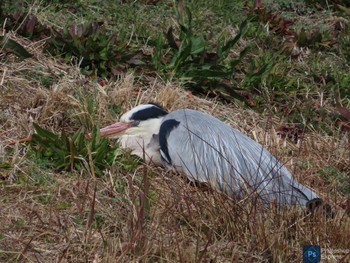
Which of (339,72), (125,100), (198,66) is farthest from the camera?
(339,72)

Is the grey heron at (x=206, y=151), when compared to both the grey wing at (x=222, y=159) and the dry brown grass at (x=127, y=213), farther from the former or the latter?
the dry brown grass at (x=127, y=213)

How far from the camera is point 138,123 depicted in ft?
20.3

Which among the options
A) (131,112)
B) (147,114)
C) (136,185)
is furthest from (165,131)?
(136,185)

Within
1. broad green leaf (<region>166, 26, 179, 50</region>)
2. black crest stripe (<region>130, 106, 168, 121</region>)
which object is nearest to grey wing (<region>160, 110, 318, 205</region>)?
black crest stripe (<region>130, 106, 168, 121</region>)

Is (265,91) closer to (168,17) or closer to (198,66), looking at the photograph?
(198,66)

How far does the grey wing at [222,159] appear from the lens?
16.8 ft

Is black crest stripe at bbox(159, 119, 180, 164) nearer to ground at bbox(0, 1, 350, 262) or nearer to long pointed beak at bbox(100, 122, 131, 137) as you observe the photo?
ground at bbox(0, 1, 350, 262)

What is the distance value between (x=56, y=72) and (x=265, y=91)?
5.53 ft

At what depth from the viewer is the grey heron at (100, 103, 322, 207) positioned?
5.14 m

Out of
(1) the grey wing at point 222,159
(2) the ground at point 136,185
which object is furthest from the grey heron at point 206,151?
(2) the ground at point 136,185

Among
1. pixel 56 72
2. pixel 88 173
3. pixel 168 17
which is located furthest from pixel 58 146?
pixel 168 17

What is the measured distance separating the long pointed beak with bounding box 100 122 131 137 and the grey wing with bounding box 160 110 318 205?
0.29 m

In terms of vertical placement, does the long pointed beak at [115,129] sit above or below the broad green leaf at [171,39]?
below

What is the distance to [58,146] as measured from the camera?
5656 mm
